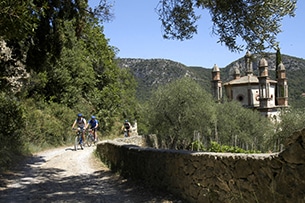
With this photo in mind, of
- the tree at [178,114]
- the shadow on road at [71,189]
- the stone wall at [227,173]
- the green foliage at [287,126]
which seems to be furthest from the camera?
the tree at [178,114]

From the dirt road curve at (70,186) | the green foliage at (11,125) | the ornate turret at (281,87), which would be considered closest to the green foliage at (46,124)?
the green foliage at (11,125)

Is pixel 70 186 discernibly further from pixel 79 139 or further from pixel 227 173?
pixel 79 139

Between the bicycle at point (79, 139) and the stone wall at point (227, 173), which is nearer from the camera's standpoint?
the stone wall at point (227, 173)

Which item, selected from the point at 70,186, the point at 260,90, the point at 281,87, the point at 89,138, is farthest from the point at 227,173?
the point at 281,87

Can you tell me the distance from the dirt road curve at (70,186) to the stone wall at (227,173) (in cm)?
40

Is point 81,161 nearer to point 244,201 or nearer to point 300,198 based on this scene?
point 244,201

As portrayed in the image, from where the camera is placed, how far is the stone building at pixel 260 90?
57844 millimetres

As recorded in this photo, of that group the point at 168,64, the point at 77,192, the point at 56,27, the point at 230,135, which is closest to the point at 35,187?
the point at 77,192

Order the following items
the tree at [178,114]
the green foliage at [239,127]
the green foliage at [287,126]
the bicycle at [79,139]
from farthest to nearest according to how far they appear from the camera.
Result: the green foliage at [239,127], the tree at [178,114], the green foliage at [287,126], the bicycle at [79,139]

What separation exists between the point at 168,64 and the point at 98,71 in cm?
6335

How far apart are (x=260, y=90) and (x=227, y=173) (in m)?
56.6

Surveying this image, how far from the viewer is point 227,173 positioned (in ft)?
17.2

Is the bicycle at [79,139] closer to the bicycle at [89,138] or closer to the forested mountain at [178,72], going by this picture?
the bicycle at [89,138]

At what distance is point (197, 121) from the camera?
35.8 metres
